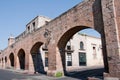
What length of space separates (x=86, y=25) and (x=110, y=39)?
234cm

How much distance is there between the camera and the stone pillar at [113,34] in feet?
27.9

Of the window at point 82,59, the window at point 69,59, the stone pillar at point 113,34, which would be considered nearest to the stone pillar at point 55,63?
the stone pillar at point 113,34

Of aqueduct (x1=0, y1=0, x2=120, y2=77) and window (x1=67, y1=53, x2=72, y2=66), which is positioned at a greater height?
aqueduct (x1=0, y1=0, x2=120, y2=77)

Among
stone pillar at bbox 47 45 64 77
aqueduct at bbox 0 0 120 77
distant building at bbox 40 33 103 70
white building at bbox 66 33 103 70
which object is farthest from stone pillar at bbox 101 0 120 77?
white building at bbox 66 33 103 70

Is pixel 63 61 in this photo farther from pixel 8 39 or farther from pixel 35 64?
pixel 8 39

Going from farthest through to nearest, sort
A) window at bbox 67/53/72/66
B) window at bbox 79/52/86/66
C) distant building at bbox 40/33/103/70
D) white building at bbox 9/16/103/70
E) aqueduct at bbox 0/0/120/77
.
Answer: window at bbox 79/52/86/66, distant building at bbox 40/33/103/70, window at bbox 67/53/72/66, white building at bbox 9/16/103/70, aqueduct at bbox 0/0/120/77

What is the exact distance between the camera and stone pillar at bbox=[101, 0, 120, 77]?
851cm

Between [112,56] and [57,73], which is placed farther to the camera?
[57,73]

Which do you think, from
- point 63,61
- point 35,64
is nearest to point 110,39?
point 63,61

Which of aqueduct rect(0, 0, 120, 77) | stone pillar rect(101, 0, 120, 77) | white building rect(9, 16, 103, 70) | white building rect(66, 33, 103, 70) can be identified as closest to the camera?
stone pillar rect(101, 0, 120, 77)

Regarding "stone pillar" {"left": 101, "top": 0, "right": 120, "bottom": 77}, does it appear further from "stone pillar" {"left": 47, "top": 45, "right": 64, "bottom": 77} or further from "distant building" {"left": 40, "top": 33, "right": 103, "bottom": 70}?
"distant building" {"left": 40, "top": 33, "right": 103, "bottom": 70}

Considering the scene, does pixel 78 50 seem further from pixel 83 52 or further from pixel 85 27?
pixel 85 27

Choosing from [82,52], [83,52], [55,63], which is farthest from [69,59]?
[55,63]

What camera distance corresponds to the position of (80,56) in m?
27.8
